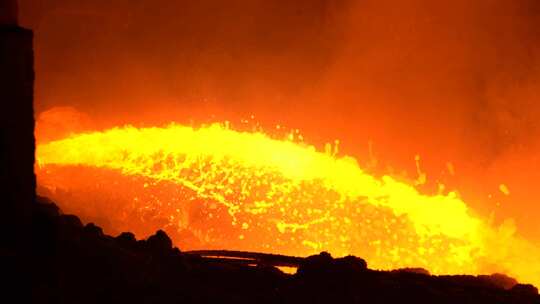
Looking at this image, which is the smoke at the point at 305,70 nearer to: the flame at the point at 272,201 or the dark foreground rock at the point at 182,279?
the flame at the point at 272,201

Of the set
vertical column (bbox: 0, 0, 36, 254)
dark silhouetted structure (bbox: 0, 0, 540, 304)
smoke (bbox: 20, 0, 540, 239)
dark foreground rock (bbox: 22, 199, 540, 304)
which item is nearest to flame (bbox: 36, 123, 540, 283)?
smoke (bbox: 20, 0, 540, 239)

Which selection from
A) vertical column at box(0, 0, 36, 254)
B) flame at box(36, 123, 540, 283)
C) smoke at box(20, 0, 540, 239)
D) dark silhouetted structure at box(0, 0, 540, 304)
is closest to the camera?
dark silhouetted structure at box(0, 0, 540, 304)

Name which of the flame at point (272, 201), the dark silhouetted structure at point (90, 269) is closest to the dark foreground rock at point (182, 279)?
the dark silhouetted structure at point (90, 269)

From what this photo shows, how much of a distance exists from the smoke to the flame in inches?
83.6

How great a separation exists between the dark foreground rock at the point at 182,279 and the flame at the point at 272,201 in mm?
13131

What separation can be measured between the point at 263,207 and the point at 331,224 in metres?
2.22

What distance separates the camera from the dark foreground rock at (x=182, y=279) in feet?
16.5

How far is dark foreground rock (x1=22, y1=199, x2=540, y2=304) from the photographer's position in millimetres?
5043

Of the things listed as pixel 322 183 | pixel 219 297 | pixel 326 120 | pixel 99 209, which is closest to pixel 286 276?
pixel 219 297

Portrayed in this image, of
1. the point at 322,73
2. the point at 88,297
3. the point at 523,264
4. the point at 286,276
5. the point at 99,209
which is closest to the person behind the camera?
the point at 88,297

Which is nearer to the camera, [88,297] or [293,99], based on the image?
[88,297]

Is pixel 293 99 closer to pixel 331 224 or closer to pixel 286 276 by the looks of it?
pixel 331 224

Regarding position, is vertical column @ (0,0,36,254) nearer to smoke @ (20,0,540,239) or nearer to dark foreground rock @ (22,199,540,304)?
dark foreground rock @ (22,199,540,304)

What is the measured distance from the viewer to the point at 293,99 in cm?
2425
